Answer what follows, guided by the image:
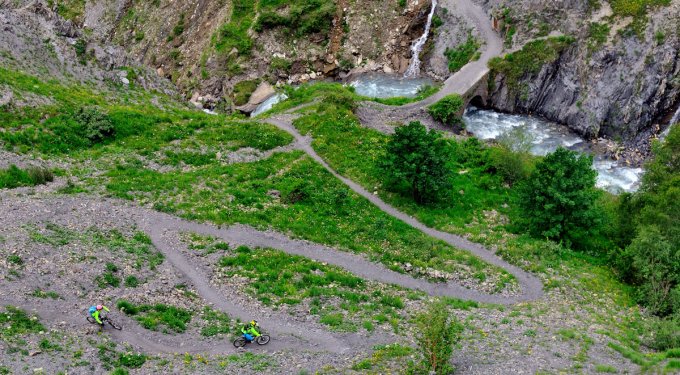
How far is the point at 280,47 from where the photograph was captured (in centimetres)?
9244

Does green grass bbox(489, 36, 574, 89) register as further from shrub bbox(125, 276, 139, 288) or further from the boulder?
shrub bbox(125, 276, 139, 288)

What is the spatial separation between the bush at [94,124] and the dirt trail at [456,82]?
87.6ft

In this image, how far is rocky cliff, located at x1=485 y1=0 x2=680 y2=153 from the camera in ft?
235

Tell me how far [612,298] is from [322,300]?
69.0ft

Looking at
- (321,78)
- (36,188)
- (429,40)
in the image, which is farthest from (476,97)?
(36,188)

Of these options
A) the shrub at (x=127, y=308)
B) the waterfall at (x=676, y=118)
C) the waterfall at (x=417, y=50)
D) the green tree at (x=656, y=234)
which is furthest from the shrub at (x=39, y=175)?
the waterfall at (x=676, y=118)

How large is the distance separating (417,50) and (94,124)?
163 ft

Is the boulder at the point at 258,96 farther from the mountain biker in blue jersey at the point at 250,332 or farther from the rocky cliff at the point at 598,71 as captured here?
the mountain biker in blue jersey at the point at 250,332

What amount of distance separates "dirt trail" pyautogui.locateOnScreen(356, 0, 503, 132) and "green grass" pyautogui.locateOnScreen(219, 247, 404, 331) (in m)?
28.0

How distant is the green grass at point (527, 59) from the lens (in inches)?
3081

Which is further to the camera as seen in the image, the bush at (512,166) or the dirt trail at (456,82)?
the dirt trail at (456,82)

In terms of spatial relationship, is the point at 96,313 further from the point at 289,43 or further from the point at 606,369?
the point at 289,43

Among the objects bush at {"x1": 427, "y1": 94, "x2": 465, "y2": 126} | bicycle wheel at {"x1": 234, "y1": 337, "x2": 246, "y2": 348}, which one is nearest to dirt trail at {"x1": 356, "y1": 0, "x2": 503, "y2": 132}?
bush at {"x1": 427, "y1": 94, "x2": 465, "y2": 126}

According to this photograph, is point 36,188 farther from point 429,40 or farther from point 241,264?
point 429,40
